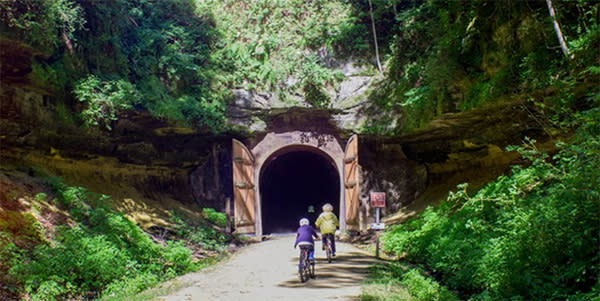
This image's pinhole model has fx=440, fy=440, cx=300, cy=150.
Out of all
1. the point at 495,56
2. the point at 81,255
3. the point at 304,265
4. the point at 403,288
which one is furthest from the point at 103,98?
the point at 495,56

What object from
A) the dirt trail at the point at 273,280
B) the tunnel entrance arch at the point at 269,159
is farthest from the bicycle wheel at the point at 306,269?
the tunnel entrance arch at the point at 269,159

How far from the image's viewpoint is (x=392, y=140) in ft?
49.0

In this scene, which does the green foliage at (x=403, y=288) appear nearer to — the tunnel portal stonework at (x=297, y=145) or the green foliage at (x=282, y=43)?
the tunnel portal stonework at (x=297, y=145)

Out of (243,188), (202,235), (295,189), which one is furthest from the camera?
(295,189)

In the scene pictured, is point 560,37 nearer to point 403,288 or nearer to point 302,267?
point 403,288

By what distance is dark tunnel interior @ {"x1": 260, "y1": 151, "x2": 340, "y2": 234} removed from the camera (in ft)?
72.8

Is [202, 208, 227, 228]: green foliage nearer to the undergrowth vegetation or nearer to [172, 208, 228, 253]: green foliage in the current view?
[172, 208, 228, 253]: green foliage

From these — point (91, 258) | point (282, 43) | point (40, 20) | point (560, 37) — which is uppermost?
point (282, 43)

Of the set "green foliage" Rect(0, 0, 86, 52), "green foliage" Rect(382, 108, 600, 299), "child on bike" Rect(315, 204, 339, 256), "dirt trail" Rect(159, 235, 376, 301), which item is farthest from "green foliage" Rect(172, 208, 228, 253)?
"green foliage" Rect(382, 108, 600, 299)

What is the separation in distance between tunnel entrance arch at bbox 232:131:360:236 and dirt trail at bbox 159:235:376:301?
3.77m

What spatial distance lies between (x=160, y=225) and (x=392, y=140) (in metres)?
7.94

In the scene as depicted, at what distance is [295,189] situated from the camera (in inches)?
979

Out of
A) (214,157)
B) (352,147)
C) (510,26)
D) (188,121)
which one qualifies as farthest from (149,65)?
(510,26)

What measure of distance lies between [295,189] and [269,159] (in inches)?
358
